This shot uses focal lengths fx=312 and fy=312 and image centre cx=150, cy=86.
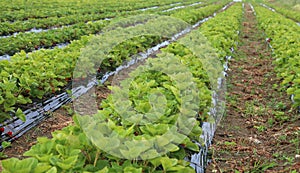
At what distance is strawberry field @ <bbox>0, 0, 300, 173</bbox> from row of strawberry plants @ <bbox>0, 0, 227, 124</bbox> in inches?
0.7

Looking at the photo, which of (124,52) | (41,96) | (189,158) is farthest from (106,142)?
(124,52)

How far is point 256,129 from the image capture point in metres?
4.95

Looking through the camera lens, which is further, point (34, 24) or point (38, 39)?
point (34, 24)

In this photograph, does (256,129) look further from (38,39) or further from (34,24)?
(34,24)

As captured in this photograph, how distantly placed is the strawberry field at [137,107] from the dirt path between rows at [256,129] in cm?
2

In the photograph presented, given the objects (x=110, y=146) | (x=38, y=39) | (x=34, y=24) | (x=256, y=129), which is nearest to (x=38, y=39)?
(x=38, y=39)

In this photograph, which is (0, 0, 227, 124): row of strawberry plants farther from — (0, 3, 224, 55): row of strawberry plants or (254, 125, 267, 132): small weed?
(254, 125, 267, 132): small weed

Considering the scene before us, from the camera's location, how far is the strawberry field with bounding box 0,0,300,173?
7.83 feet

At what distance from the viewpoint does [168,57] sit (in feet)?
18.4

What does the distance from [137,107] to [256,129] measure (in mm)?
2610

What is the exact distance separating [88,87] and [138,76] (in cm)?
182

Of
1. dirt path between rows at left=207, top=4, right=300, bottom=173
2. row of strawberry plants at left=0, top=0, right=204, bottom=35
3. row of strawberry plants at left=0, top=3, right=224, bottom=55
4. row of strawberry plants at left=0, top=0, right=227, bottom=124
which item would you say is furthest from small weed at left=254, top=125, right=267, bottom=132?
row of strawberry plants at left=0, top=0, right=204, bottom=35

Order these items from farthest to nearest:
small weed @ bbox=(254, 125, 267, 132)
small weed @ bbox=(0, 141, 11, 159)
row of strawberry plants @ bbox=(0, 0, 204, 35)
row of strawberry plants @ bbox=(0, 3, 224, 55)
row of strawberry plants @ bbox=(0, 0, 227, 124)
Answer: row of strawberry plants @ bbox=(0, 0, 204, 35) → row of strawberry plants @ bbox=(0, 3, 224, 55) → small weed @ bbox=(254, 125, 267, 132) → row of strawberry plants @ bbox=(0, 0, 227, 124) → small weed @ bbox=(0, 141, 11, 159)

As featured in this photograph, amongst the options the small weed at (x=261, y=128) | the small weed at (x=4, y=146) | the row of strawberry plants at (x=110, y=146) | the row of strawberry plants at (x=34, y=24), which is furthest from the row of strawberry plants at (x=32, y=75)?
the row of strawberry plants at (x=34, y=24)
